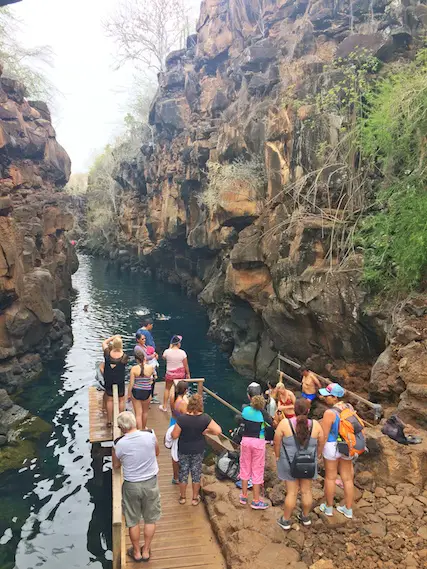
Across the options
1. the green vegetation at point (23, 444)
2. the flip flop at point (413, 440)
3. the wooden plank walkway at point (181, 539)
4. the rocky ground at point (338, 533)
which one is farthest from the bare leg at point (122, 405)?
the flip flop at point (413, 440)

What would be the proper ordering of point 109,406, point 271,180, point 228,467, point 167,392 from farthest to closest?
1. point 271,180
2. point 167,392
3. point 109,406
4. point 228,467

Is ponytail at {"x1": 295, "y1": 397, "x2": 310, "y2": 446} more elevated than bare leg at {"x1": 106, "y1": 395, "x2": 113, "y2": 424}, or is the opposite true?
ponytail at {"x1": 295, "y1": 397, "x2": 310, "y2": 446}

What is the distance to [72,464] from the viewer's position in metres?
13.2

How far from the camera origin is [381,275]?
12906 mm

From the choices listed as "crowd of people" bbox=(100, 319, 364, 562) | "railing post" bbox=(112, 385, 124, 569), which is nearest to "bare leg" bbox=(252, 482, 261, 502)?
"crowd of people" bbox=(100, 319, 364, 562)

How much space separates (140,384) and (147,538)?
11.5 feet

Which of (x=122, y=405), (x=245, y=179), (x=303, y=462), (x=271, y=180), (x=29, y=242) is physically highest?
(x=245, y=179)

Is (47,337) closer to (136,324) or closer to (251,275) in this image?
(136,324)

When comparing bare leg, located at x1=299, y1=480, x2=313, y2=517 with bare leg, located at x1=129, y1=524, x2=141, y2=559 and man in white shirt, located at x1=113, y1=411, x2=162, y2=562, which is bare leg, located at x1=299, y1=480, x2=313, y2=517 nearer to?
man in white shirt, located at x1=113, y1=411, x2=162, y2=562

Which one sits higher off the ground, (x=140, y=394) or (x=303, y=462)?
(x=303, y=462)

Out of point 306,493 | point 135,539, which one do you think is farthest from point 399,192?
point 135,539

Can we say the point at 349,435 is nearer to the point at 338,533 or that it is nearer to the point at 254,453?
the point at 338,533

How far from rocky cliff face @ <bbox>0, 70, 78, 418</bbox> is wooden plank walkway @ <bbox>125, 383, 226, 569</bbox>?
12.4 m

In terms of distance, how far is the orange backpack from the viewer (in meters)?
6.87
